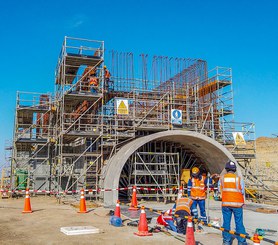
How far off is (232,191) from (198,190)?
294 cm

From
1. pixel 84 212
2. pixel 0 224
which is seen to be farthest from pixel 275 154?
pixel 0 224

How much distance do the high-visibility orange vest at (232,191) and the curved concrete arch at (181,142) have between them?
9608mm

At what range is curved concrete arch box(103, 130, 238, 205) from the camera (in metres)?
17.4

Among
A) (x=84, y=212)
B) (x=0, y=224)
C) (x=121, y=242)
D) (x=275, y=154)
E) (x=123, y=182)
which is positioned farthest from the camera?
(x=275, y=154)

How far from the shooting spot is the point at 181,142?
2273cm

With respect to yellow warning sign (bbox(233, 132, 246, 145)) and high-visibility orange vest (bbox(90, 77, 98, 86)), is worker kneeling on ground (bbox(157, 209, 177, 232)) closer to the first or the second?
high-visibility orange vest (bbox(90, 77, 98, 86))

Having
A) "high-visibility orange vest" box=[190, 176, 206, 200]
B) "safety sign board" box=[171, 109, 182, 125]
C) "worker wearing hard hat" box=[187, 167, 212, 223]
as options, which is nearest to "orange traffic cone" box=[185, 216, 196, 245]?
"worker wearing hard hat" box=[187, 167, 212, 223]

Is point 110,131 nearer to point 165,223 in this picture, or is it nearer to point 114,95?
point 114,95

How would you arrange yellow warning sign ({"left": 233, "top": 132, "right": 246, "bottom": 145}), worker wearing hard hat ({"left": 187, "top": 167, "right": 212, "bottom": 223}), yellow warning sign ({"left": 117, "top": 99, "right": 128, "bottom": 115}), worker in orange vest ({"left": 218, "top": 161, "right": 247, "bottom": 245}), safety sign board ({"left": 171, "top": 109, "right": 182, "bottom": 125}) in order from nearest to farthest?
worker in orange vest ({"left": 218, "top": 161, "right": 247, "bottom": 245}) → worker wearing hard hat ({"left": 187, "top": 167, "right": 212, "bottom": 223}) → yellow warning sign ({"left": 117, "top": 99, "right": 128, "bottom": 115}) → safety sign board ({"left": 171, "top": 109, "right": 182, "bottom": 125}) → yellow warning sign ({"left": 233, "top": 132, "right": 246, "bottom": 145})

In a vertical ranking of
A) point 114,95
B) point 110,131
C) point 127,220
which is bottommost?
point 127,220

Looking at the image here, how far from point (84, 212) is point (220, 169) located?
11.1 metres

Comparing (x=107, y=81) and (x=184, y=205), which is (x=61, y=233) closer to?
(x=184, y=205)

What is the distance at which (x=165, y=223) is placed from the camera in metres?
10.7

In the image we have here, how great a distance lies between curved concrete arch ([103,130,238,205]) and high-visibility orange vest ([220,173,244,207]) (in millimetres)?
9608
